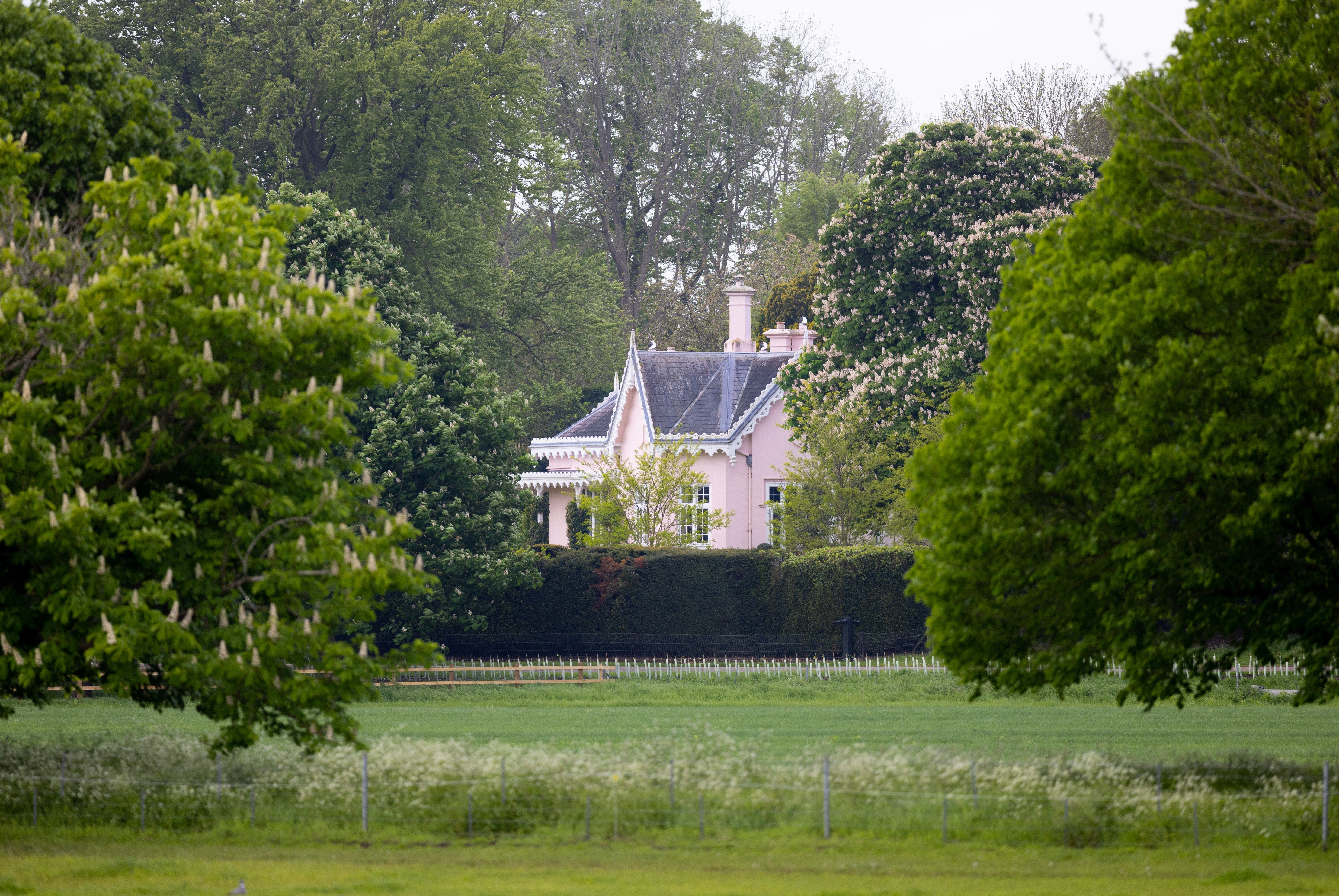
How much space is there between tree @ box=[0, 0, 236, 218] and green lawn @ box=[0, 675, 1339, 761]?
38.7 feet

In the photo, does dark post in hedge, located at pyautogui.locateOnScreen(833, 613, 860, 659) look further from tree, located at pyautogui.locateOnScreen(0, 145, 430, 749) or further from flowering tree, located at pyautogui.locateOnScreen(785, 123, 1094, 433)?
tree, located at pyautogui.locateOnScreen(0, 145, 430, 749)

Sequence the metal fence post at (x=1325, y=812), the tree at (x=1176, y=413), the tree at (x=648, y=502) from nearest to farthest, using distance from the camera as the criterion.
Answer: the tree at (x=1176, y=413), the metal fence post at (x=1325, y=812), the tree at (x=648, y=502)

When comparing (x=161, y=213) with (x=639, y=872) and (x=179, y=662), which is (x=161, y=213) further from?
(x=639, y=872)

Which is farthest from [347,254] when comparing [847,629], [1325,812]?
[1325,812]

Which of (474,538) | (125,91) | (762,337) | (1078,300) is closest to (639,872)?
(1078,300)

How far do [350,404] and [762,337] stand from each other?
62.9m

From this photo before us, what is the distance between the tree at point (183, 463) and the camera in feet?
62.9

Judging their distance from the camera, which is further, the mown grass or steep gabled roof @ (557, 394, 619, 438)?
steep gabled roof @ (557, 394, 619, 438)

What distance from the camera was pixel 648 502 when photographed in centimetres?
5838

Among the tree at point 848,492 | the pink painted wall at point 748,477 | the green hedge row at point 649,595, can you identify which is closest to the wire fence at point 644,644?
the green hedge row at point 649,595

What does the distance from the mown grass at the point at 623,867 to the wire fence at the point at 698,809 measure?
0.44m

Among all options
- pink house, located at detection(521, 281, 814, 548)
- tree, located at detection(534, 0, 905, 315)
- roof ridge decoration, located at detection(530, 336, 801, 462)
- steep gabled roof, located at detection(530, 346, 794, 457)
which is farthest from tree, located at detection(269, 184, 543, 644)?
tree, located at detection(534, 0, 905, 315)

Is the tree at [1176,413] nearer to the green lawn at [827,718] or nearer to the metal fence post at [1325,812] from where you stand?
the metal fence post at [1325,812]

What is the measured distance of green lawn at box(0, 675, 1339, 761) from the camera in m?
33.4
